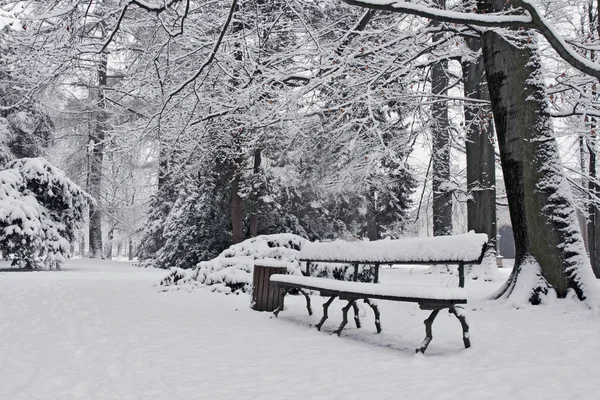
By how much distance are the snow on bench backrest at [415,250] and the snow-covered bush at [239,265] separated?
3.56 meters

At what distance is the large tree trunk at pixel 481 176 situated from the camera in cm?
1205

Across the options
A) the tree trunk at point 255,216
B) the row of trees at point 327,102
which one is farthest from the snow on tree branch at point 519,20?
the tree trunk at point 255,216

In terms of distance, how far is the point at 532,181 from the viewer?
6.70 m

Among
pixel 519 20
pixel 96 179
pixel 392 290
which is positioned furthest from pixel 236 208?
pixel 96 179

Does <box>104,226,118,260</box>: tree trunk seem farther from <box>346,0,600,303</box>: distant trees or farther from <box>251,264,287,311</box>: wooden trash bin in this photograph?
<box>346,0,600,303</box>: distant trees

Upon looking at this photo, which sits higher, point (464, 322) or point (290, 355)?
point (464, 322)

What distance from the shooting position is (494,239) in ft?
41.0

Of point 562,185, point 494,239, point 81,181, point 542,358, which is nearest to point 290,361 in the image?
point 542,358

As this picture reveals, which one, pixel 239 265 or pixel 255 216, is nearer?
pixel 239 265

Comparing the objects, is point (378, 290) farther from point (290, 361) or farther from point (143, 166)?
point (143, 166)

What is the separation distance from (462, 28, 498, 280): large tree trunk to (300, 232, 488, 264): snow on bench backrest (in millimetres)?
6296

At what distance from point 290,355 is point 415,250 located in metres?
1.78

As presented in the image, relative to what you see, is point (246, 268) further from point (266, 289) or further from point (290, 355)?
point (290, 355)

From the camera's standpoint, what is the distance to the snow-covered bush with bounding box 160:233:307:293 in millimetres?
10656
